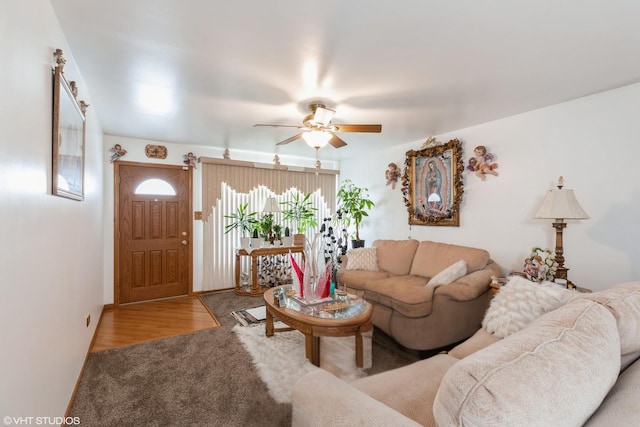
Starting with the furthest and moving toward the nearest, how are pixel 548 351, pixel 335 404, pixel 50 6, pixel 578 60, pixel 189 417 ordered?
pixel 578 60, pixel 189 417, pixel 50 6, pixel 335 404, pixel 548 351

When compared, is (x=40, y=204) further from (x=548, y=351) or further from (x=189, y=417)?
(x=548, y=351)

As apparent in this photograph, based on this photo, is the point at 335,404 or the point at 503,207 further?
the point at 503,207

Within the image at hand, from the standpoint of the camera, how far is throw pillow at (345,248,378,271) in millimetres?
3906

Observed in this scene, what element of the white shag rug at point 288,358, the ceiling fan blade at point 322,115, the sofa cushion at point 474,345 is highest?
the ceiling fan blade at point 322,115

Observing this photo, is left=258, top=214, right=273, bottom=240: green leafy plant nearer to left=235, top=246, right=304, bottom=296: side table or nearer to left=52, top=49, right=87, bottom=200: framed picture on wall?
left=235, top=246, right=304, bottom=296: side table

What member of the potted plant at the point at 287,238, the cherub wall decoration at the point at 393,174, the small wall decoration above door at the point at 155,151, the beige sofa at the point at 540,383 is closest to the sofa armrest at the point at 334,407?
the beige sofa at the point at 540,383

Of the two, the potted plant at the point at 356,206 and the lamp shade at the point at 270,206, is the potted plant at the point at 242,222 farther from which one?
the potted plant at the point at 356,206

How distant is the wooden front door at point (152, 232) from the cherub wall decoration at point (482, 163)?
404 cm

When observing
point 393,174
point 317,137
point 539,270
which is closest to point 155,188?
point 317,137

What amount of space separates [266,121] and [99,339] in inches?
114

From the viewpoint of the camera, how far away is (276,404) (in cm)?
199

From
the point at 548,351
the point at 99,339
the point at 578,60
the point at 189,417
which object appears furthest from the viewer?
the point at 99,339

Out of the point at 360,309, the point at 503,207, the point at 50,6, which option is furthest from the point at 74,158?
the point at 503,207

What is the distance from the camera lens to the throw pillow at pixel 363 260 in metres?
3.91
